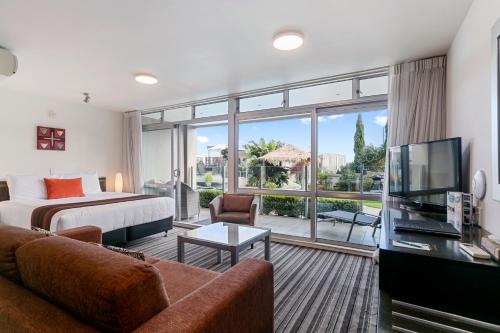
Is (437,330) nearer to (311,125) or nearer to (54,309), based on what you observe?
(54,309)

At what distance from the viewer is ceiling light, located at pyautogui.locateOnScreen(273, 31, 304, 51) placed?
2.34 metres

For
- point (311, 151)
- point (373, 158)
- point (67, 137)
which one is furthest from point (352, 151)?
point (67, 137)

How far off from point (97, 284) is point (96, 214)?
2.71m

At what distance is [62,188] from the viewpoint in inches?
161

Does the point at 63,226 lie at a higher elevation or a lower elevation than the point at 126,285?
lower

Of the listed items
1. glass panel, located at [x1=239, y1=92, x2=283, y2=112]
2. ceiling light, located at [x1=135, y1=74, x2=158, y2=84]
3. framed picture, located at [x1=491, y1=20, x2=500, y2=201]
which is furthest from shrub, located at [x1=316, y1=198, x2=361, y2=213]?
ceiling light, located at [x1=135, y1=74, x2=158, y2=84]

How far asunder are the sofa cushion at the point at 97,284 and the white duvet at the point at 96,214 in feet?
7.05

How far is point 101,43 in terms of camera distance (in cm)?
257

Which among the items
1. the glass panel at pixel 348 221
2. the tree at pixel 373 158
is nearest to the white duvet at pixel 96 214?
the glass panel at pixel 348 221

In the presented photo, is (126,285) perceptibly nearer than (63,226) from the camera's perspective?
Yes

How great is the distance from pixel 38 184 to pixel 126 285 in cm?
449

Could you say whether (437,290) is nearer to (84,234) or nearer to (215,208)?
(84,234)

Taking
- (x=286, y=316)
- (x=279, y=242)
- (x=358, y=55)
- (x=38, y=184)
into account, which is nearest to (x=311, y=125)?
(x=358, y=55)

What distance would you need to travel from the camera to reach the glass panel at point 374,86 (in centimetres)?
329
